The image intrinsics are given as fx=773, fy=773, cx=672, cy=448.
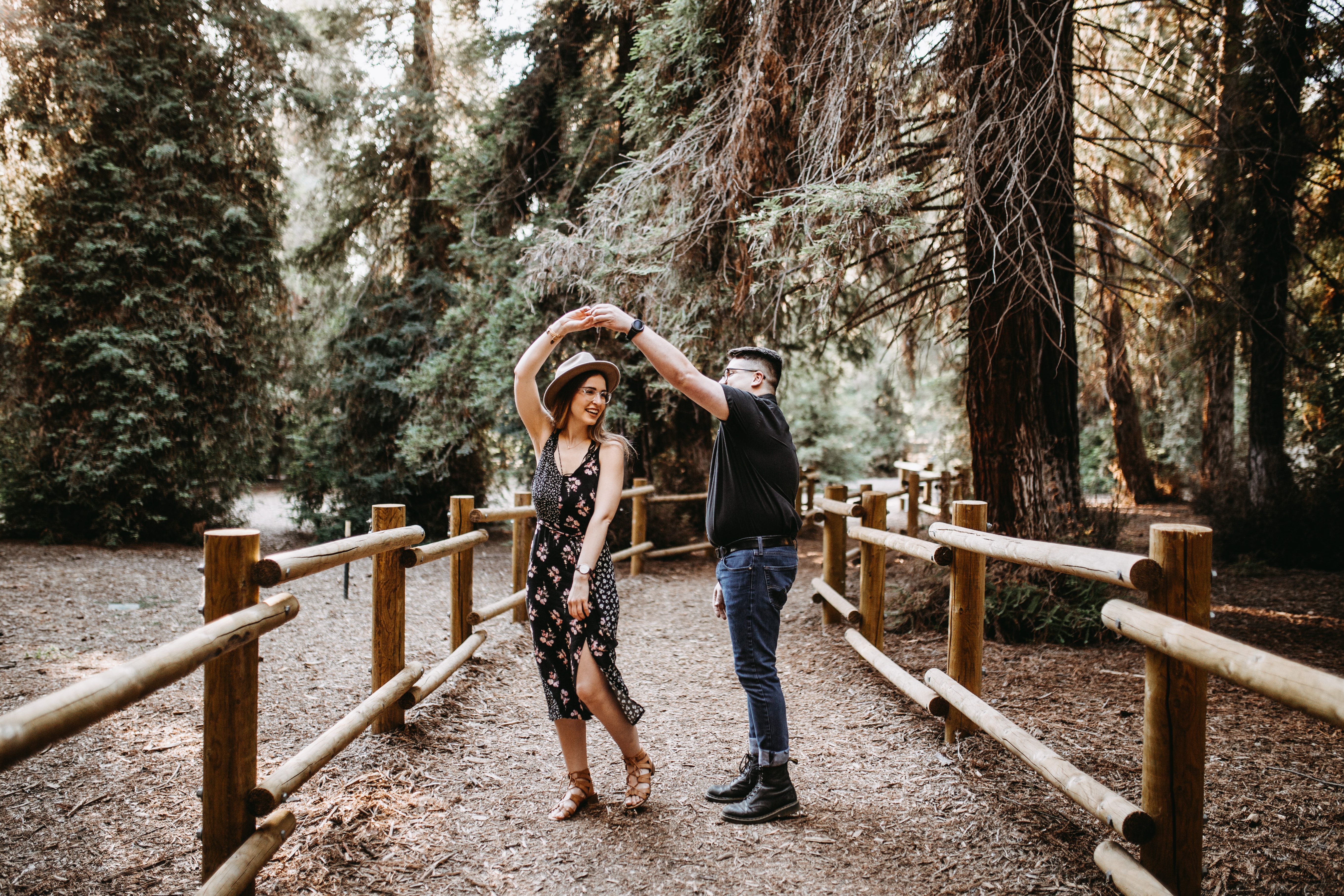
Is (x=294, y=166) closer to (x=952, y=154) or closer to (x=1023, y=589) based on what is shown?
(x=952, y=154)

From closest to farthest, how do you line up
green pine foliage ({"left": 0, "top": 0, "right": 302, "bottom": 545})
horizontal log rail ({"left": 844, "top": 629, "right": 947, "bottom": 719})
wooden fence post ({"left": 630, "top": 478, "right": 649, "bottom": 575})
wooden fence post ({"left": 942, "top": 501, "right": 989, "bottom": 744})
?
wooden fence post ({"left": 942, "top": 501, "right": 989, "bottom": 744}) → horizontal log rail ({"left": 844, "top": 629, "right": 947, "bottom": 719}) → wooden fence post ({"left": 630, "top": 478, "right": 649, "bottom": 575}) → green pine foliage ({"left": 0, "top": 0, "right": 302, "bottom": 545})

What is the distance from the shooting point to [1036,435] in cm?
627

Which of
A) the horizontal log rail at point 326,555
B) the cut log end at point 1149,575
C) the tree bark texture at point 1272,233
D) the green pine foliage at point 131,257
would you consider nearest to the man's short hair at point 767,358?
the cut log end at point 1149,575

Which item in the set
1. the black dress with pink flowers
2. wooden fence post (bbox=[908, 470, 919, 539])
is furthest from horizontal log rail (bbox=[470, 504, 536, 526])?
wooden fence post (bbox=[908, 470, 919, 539])

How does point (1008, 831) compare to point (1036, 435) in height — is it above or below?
below

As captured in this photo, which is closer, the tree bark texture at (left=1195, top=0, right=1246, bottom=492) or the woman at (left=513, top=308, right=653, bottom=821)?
the woman at (left=513, top=308, right=653, bottom=821)

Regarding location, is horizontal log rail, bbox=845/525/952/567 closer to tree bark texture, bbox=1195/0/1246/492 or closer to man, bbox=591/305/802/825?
man, bbox=591/305/802/825

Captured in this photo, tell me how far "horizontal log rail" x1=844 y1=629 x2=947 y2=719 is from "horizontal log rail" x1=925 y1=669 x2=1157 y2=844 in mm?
117

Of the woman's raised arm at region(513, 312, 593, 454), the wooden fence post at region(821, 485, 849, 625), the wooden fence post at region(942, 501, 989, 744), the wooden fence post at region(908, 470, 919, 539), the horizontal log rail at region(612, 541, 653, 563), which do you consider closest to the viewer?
the woman's raised arm at region(513, 312, 593, 454)

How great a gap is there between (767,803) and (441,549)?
254 centimetres

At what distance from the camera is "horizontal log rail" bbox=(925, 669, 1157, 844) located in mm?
2363

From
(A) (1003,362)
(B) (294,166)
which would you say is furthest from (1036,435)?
(B) (294,166)

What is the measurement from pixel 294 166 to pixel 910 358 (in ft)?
39.6

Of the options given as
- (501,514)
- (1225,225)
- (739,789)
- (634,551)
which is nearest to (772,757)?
(739,789)
